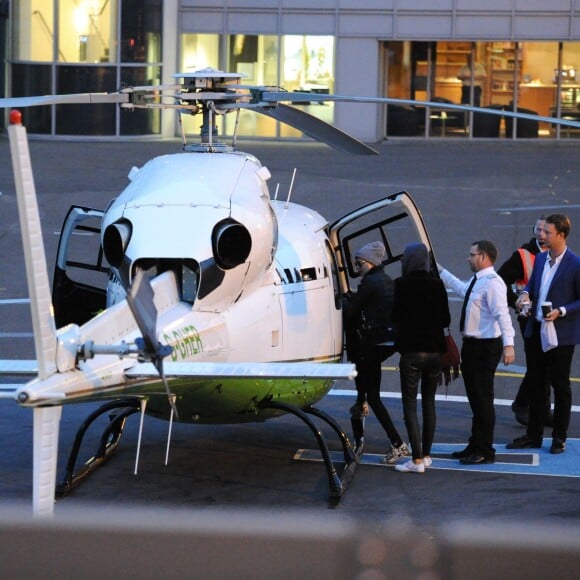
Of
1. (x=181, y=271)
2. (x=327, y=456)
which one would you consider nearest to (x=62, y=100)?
(x=181, y=271)

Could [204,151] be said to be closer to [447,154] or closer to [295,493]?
[295,493]

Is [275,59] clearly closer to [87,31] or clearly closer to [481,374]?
[87,31]

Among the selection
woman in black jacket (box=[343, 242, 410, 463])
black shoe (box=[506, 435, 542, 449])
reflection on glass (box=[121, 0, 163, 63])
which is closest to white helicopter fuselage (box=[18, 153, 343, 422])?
woman in black jacket (box=[343, 242, 410, 463])

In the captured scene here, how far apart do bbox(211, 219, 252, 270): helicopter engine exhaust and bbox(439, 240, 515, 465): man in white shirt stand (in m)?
2.13

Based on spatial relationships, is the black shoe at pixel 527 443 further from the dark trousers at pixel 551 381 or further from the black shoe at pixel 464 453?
the black shoe at pixel 464 453

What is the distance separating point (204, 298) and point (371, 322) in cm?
194

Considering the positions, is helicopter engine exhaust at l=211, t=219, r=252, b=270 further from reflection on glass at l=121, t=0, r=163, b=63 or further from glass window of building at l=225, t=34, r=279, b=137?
glass window of building at l=225, t=34, r=279, b=137

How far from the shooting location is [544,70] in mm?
35781

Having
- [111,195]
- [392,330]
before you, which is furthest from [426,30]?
[392,330]

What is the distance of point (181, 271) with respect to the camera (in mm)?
8453

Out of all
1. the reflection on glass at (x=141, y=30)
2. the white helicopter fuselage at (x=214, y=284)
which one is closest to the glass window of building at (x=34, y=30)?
the reflection on glass at (x=141, y=30)

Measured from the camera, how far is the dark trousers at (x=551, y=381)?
10.3 m

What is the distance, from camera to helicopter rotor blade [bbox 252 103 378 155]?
9.74 metres

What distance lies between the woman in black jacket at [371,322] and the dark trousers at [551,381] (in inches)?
50.1
